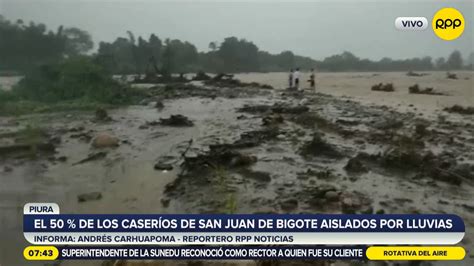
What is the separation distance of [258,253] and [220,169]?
4.70ft

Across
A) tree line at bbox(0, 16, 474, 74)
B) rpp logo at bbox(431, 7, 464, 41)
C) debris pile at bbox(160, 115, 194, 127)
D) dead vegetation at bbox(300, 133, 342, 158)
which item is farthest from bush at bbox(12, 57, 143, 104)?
rpp logo at bbox(431, 7, 464, 41)

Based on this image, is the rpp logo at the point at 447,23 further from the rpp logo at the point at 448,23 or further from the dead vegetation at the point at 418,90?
the dead vegetation at the point at 418,90

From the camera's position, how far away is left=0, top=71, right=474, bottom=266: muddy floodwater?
2.65 metres

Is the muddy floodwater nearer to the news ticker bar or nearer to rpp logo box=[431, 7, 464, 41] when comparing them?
the news ticker bar

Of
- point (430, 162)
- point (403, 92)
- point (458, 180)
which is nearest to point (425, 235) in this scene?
point (458, 180)

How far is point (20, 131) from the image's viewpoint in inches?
109

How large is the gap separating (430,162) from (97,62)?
3.61m

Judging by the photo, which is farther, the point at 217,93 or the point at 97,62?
the point at 217,93

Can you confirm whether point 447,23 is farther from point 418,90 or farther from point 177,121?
point 418,90

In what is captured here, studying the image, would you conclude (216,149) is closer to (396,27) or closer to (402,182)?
(402,182)
